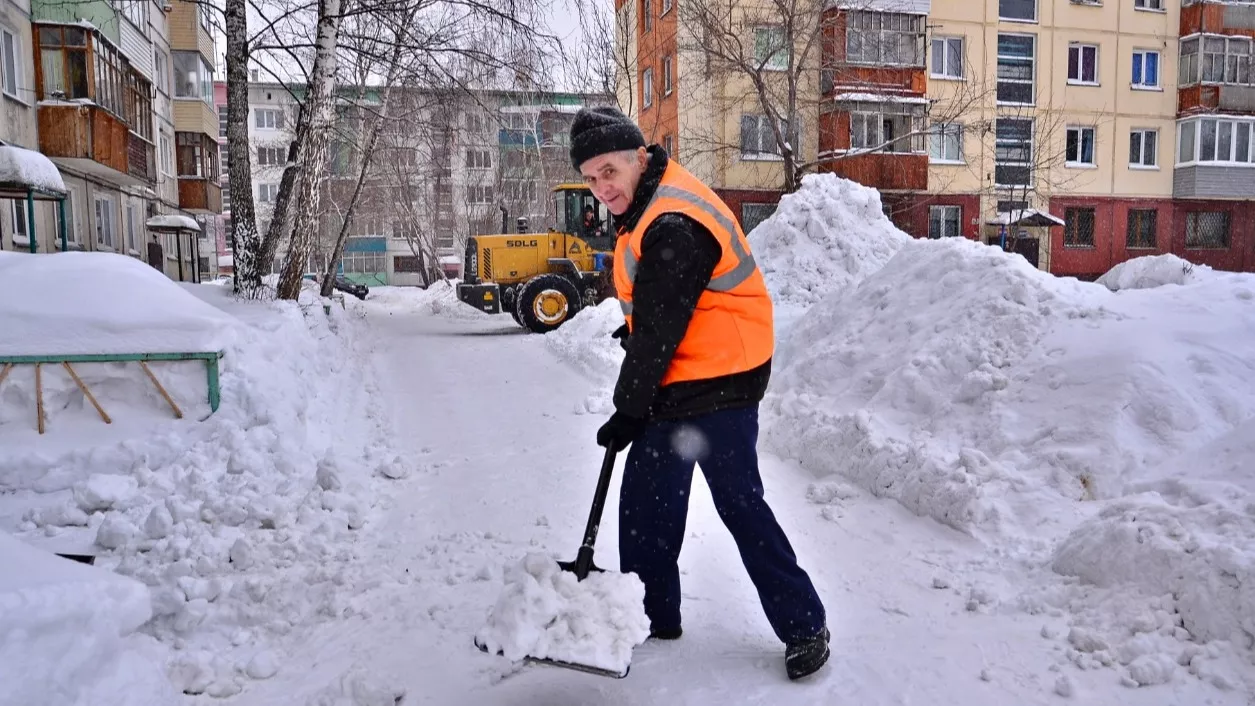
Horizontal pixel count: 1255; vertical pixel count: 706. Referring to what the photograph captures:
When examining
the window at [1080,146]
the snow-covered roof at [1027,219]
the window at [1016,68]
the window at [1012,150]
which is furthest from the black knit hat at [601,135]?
the window at [1080,146]

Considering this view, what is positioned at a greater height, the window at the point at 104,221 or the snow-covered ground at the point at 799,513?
the window at the point at 104,221

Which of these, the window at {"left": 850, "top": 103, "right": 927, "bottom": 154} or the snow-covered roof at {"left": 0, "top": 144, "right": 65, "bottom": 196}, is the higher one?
the window at {"left": 850, "top": 103, "right": 927, "bottom": 154}

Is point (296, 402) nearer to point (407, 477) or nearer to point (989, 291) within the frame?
point (407, 477)

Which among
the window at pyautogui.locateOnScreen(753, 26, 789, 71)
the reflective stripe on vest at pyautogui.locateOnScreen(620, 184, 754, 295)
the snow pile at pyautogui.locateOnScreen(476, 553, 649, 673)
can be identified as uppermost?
the window at pyautogui.locateOnScreen(753, 26, 789, 71)

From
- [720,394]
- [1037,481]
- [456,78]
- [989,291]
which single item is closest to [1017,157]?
[456,78]

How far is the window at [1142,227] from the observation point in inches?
1184

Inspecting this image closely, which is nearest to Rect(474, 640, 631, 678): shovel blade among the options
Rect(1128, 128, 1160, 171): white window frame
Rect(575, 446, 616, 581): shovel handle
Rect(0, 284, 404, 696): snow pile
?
Rect(575, 446, 616, 581): shovel handle

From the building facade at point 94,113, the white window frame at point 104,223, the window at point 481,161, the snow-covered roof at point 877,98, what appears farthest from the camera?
the window at point 481,161

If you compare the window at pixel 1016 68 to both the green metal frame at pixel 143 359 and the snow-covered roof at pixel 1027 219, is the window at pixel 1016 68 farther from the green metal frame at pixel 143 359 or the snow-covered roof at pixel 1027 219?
the green metal frame at pixel 143 359

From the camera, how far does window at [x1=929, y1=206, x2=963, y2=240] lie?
27984mm

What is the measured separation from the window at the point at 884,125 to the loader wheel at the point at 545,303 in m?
13.6

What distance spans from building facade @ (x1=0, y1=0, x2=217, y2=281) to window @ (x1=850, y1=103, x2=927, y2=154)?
58.5ft

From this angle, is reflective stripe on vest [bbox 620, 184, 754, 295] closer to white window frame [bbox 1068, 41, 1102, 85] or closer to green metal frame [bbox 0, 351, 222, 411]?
green metal frame [bbox 0, 351, 222, 411]

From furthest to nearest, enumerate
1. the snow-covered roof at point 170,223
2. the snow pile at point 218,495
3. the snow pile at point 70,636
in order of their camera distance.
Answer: the snow-covered roof at point 170,223 < the snow pile at point 218,495 < the snow pile at point 70,636
